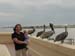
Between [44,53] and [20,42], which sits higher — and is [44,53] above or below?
below

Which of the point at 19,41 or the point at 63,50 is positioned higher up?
the point at 19,41

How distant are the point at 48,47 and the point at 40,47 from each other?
1.73 m

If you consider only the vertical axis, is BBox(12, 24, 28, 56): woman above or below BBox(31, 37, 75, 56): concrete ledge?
above

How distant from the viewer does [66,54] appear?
26.7 feet

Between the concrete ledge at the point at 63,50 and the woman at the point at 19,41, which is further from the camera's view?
the woman at the point at 19,41

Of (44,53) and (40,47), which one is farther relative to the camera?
(40,47)

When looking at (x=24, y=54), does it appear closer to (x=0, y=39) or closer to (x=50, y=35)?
(x=50, y=35)

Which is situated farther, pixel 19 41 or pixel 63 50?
pixel 63 50

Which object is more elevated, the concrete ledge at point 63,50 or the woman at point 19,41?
the woman at point 19,41

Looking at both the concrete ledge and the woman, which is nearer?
the concrete ledge

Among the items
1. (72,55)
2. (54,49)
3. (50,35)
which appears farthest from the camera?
(50,35)

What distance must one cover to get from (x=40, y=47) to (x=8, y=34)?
Answer: 34.0 ft

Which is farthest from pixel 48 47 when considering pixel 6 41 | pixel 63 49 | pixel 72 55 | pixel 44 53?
pixel 6 41

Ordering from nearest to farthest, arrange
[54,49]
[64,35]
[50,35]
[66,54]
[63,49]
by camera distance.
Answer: [66,54], [63,49], [54,49], [64,35], [50,35]
